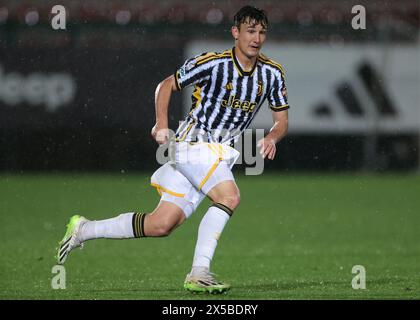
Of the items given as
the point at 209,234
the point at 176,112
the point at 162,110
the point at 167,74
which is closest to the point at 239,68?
the point at 162,110

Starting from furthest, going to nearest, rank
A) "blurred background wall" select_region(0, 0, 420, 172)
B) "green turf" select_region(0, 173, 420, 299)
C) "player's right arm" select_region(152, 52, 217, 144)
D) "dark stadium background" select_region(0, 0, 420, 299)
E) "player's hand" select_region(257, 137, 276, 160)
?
"blurred background wall" select_region(0, 0, 420, 172)
"dark stadium background" select_region(0, 0, 420, 299)
"green turf" select_region(0, 173, 420, 299)
"player's right arm" select_region(152, 52, 217, 144)
"player's hand" select_region(257, 137, 276, 160)

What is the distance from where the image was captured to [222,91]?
6.79 m

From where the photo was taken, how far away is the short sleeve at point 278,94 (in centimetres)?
692

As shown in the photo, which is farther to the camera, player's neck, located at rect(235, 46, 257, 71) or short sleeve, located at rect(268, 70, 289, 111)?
short sleeve, located at rect(268, 70, 289, 111)

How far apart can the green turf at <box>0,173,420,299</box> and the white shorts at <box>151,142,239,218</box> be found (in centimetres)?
58

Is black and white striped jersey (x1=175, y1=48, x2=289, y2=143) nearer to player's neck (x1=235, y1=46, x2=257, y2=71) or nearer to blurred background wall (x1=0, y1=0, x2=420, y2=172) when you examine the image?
player's neck (x1=235, y1=46, x2=257, y2=71)

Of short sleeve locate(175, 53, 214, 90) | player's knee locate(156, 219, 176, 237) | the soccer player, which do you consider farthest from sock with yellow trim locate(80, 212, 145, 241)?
short sleeve locate(175, 53, 214, 90)

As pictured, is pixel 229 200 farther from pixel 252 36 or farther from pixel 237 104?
pixel 252 36

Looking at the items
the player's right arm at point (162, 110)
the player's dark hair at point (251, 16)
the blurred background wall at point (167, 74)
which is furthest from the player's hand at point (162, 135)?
the blurred background wall at point (167, 74)

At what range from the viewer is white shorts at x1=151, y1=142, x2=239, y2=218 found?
664 cm

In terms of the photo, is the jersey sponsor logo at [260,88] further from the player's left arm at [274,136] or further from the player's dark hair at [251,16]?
the player's dark hair at [251,16]

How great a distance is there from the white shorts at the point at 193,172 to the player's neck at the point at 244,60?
1.69ft
